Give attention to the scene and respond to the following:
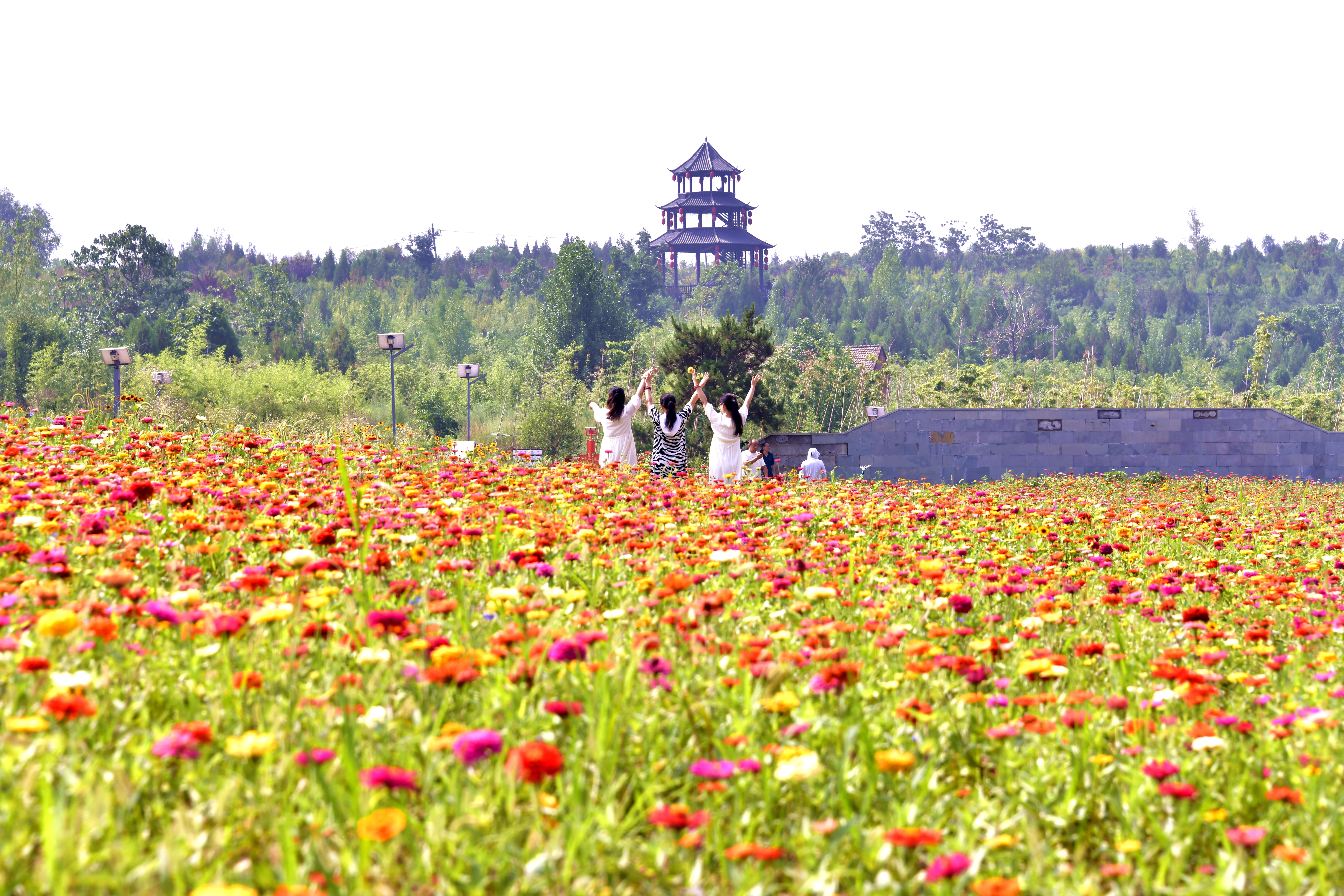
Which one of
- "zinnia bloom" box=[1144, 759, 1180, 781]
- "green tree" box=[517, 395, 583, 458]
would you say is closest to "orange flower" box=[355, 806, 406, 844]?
"zinnia bloom" box=[1144, 759, 1180, 781]

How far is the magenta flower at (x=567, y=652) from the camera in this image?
2.16 m

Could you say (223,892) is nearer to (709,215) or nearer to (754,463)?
(754,463)

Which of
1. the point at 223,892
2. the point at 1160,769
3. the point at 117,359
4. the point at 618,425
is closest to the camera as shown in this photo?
the point at 223,892

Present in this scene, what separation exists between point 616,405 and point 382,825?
747cm

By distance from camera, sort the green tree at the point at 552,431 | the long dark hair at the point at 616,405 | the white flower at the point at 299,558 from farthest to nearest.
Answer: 1. the green tree at the point at 552,431
2. the long dark hair at the point at 616,405
3. the white flower at the point at 299,558

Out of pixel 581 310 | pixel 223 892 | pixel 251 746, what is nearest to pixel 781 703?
pixel 251 746

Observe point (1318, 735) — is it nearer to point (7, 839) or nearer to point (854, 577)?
point (854, 577)

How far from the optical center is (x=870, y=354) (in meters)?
48.3

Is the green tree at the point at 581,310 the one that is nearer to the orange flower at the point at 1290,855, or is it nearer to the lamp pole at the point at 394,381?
the lamp pole at the point at 394,381

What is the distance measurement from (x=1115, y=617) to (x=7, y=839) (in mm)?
3289

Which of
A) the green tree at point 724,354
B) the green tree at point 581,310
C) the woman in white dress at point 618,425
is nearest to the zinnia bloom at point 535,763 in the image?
the woman in white dress at point 618,425

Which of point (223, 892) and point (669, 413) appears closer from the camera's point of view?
point (223, 892)

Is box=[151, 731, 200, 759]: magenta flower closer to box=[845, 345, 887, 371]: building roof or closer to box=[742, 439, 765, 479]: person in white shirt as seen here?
box=[742, 439, 765, 479]: person in white shirt

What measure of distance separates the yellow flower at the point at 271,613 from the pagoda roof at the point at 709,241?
2576 inches
